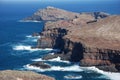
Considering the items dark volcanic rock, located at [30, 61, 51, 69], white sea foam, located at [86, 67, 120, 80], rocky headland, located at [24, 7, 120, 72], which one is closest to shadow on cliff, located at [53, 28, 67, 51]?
rocky headland, located at [24, 7, 120, 72]

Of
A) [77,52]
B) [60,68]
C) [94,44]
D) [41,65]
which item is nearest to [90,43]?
[94,44]

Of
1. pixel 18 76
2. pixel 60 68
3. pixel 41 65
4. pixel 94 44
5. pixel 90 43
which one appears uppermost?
pixel 90 43

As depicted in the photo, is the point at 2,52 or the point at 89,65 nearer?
the point at 89,65

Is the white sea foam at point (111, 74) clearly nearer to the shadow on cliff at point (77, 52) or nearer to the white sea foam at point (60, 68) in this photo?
the white sea foam at point (60, 68)

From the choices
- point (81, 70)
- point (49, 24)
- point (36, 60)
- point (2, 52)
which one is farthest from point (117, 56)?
point (49, 24)

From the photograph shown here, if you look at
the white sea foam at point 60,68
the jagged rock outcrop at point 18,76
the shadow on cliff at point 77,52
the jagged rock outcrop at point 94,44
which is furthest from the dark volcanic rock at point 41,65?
the jagged rock outcrop at point 18,76

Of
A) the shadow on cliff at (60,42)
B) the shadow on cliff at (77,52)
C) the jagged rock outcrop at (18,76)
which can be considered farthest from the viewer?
the shadow on cliff at (60,42)

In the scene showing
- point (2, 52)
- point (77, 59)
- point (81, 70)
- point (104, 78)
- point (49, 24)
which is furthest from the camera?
point (49, 24)

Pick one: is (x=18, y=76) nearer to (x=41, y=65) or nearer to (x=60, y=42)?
(x=41, y=65)

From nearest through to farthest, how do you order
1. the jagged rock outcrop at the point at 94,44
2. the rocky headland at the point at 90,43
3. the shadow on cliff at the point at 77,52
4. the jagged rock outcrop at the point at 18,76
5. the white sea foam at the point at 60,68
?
the jagged rock outcrop at the point at 18,76 < the white sea foam at the point at 60,68 < the jagged rock outcrop at the point at 94,44 < the rocky headland at the point at 90,43 < the shadow on cliff at the point at 77,52

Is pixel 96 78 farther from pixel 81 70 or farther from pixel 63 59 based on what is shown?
pixel 63 59

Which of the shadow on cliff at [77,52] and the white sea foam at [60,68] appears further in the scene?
the shadow on cliff at [77,52]
